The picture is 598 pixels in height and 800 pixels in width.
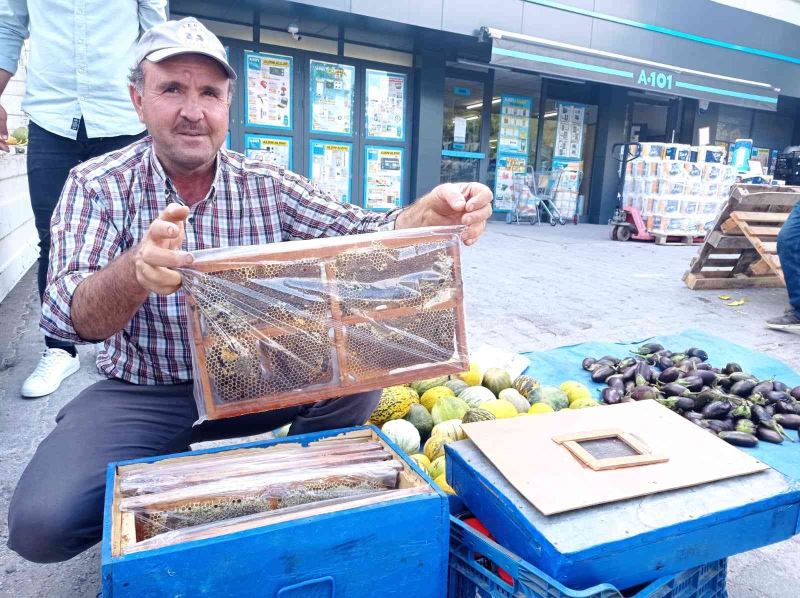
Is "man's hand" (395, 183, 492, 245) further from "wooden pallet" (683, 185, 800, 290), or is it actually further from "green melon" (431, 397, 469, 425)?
"wooden pallet" (683, 185, 800, 290)

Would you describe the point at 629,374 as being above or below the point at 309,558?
below

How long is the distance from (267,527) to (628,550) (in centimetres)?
85

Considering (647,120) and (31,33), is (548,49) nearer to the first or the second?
(647,120)

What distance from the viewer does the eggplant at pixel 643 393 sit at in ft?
10.7

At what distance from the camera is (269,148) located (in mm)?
10281

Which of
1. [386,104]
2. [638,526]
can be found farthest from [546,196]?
[638,526]

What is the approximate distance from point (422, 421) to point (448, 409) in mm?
148

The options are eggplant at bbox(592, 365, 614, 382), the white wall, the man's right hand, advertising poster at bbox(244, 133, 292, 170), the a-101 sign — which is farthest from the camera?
the a-101 sign

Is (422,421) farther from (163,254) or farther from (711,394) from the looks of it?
(163,254)

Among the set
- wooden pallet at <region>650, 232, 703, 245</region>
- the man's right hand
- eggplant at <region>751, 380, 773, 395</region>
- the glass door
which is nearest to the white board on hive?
the man's right hand

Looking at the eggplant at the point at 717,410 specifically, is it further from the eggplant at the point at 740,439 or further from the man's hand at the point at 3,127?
the man's hand at the point at 3,127

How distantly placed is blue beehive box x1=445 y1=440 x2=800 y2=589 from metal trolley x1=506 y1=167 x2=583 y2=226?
1268 cm

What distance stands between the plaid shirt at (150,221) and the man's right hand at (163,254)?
45cm

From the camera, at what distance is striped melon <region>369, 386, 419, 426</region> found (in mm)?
2930
